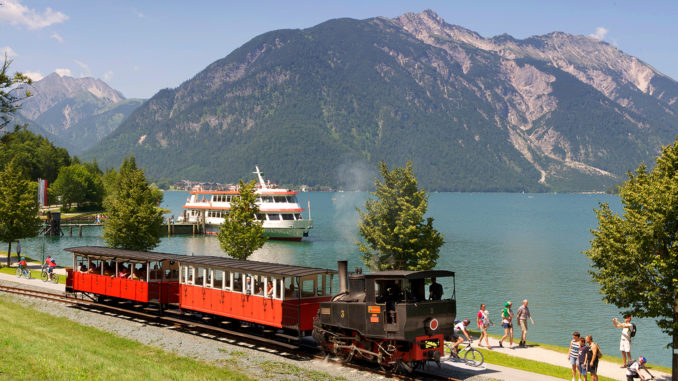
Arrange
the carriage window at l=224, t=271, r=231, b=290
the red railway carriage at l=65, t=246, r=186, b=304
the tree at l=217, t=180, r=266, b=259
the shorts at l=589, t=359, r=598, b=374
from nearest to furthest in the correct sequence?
the shorts at l=589, t=359, r=598, b=374 < the carriage window at l=224, t=271, r=231, b=290 < the red railway carriage at l=65, t=246, r=186, b=304 < the tree at l=217, t=180, r=266, b=259

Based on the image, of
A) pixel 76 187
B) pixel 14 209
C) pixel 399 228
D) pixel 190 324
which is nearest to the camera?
pixel 190 324

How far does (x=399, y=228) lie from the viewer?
31469 mm

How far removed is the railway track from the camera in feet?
67.9

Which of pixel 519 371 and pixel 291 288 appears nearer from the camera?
pixel 519 371

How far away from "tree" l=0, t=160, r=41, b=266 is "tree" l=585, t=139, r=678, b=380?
159 feet

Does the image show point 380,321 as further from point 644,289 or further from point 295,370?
point 644,289

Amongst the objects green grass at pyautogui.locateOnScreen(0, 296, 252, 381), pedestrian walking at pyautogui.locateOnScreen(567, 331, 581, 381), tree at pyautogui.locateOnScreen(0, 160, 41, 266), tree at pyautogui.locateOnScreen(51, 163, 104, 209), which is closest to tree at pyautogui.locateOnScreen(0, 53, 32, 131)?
green grass at pyautogui.locateOnScreen(0, 296, 252, 381)

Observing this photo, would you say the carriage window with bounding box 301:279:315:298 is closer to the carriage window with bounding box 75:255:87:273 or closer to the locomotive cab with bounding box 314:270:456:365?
the locomotive cab with bounding box 314:270:456:365

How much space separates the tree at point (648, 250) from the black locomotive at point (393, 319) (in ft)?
24.4

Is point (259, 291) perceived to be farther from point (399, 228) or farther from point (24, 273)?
point (24, 273)

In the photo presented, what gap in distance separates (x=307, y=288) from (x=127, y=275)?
12.6m

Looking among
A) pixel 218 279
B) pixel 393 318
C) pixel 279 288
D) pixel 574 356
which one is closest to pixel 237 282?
pixel 218 279

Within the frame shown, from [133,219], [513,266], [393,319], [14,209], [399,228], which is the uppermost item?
[14,209]

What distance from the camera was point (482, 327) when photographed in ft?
84.3
